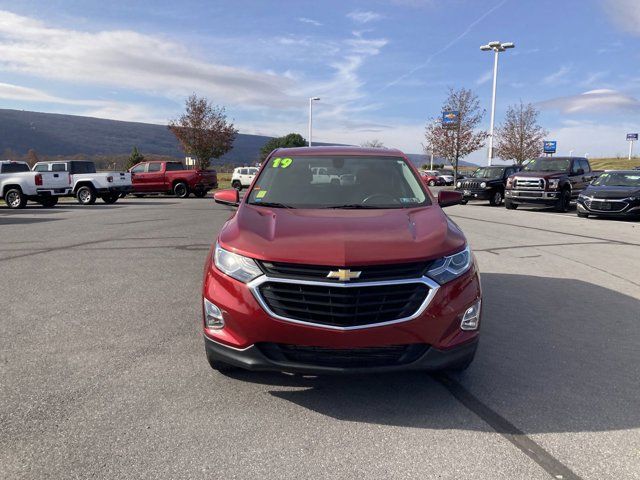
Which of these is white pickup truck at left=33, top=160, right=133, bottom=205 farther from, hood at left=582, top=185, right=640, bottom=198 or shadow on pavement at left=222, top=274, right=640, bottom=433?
shadow on pavement at left=222, top=274, right=640, bottom=433

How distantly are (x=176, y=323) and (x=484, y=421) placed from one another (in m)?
3.06

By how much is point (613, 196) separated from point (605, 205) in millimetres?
350

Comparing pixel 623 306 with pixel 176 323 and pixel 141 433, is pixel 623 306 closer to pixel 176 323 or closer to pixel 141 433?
pixel 176 323

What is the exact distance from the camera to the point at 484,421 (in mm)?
3021

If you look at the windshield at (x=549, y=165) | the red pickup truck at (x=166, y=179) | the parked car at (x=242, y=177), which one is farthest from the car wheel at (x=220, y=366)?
the parked car at (x=242, y=177)

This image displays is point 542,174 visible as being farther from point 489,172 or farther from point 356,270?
point 356,270

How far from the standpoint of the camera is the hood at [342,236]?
9.77 ft

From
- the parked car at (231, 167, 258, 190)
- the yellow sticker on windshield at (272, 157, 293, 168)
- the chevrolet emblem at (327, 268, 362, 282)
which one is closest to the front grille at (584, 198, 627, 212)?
the yellow sticker on windshield at (272, 157, 293, 168)

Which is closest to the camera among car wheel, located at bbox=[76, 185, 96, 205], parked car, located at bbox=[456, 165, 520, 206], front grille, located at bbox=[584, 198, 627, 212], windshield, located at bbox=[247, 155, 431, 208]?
windshield, located at bbox=[247, 155, 431, 208]

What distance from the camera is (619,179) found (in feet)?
53.8

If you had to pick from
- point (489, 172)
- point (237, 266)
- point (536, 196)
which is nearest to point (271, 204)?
point (237, 266)

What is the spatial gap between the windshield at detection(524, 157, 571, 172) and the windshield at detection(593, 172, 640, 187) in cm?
260

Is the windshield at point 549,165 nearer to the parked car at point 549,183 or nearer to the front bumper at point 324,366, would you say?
the parked car at point 549,183

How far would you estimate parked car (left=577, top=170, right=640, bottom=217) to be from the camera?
1500 cm
